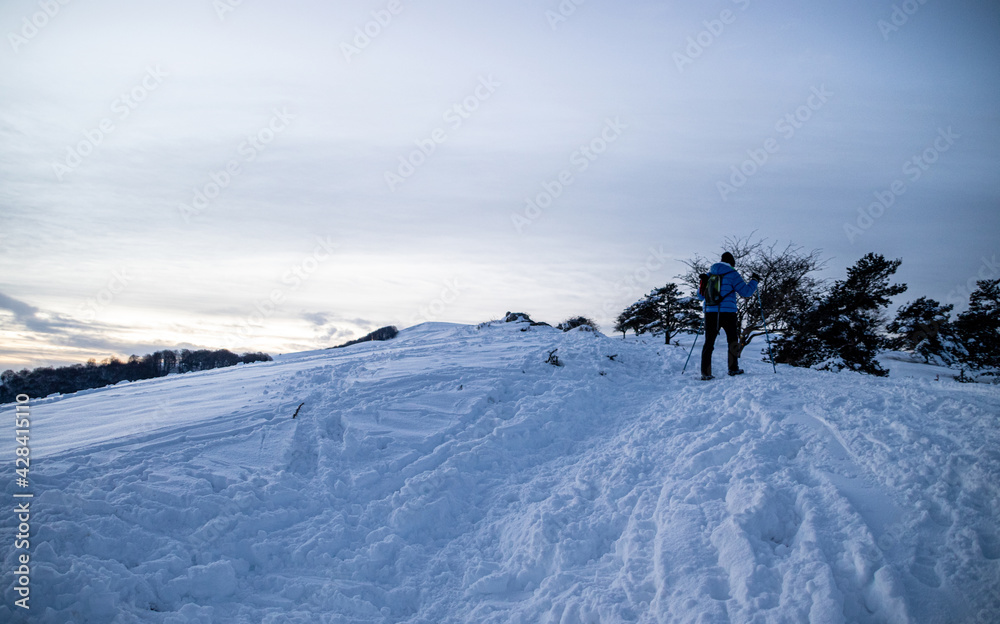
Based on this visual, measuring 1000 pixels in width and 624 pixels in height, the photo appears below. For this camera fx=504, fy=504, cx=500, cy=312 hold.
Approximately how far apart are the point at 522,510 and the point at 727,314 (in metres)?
6.70

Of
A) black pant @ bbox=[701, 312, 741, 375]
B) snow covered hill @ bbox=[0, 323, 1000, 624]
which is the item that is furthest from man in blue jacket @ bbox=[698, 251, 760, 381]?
snow covered hill @ bbox=[0, 323, 1000, 624]

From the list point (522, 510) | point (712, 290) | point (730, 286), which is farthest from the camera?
point (712, 290)

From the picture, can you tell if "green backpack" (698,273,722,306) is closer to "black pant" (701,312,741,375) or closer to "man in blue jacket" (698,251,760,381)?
"man in blue jacket" (698,251,760,381)

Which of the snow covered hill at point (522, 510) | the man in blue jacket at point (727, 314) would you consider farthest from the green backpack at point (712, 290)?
the snow covered hill at point (522, 510)

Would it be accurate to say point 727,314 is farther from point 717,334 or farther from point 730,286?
point 730,286

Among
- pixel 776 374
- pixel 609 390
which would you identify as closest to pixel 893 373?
pixel 776 374

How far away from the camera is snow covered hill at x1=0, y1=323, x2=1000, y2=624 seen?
4.21 meters

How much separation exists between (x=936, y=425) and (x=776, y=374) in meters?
4.47

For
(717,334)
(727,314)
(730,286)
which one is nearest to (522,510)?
(717,334)

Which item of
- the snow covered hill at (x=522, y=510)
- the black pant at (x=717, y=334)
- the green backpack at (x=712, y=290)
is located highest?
the green backpack at (x=712, y=290)

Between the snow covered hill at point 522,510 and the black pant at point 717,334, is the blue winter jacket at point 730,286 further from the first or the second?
the snow covered hill at point 522,510

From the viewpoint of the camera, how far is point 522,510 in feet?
19.9

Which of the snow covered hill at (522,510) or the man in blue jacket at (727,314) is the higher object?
the man in blue jacket at (727,314)

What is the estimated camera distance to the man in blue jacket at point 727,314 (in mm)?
10438
